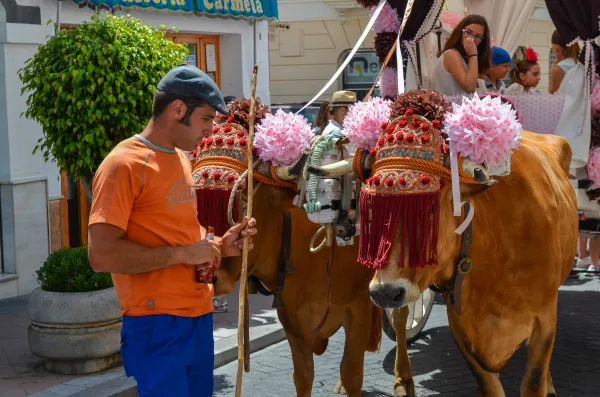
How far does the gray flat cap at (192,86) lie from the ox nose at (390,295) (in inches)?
43.7

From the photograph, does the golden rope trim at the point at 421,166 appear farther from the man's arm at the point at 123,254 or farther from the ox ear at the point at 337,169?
the man's arm at the point at 123,254

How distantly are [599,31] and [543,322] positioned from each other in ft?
9.65

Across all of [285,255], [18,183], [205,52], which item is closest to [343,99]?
[18,183]

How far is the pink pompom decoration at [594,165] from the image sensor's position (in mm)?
6883

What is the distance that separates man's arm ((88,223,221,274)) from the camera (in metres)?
3.62

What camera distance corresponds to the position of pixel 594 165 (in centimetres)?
691

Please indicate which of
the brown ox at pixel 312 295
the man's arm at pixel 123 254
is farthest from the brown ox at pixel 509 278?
the man's arm at pixel 123 254

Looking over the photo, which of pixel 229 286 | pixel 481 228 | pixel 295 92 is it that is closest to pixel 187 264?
pixel 229 286

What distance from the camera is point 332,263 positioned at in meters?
5.48

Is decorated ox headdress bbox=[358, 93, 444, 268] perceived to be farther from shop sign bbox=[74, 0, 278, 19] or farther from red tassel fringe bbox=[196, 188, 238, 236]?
shop sign bbox=[74, 0, 278, 19]

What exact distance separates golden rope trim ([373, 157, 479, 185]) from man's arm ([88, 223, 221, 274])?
109 cm

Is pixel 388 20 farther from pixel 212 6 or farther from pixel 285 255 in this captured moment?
pixel 212 6

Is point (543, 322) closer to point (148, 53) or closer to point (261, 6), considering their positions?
point (148, 53)

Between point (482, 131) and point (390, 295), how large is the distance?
0.88 m
